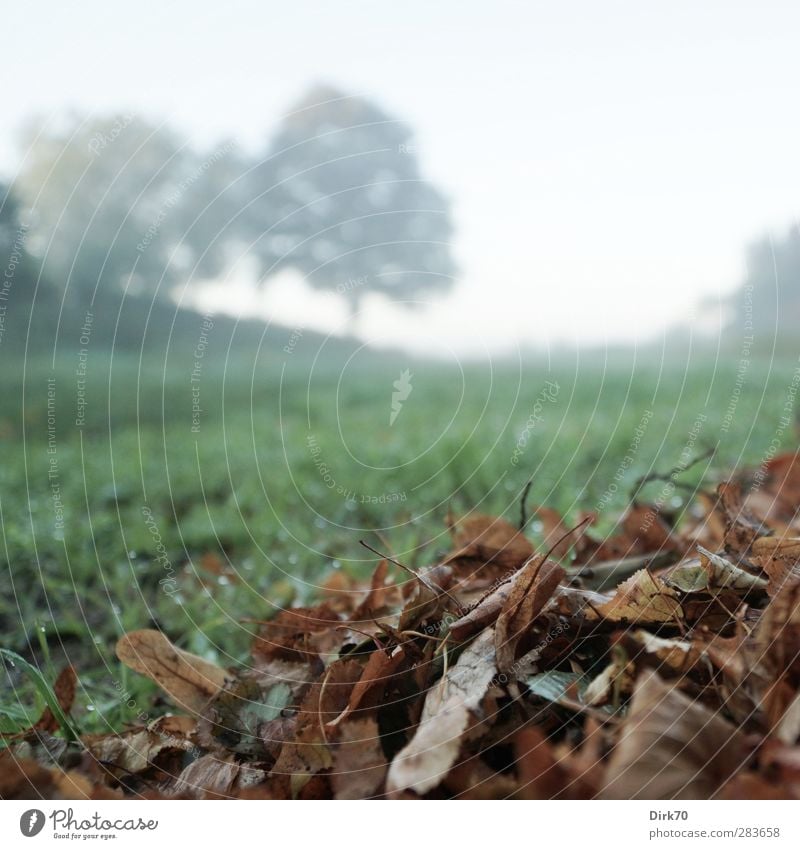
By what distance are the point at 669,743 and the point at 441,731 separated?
0.47 ft

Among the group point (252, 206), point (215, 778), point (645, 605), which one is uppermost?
point (252, 206)

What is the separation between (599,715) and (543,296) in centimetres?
60

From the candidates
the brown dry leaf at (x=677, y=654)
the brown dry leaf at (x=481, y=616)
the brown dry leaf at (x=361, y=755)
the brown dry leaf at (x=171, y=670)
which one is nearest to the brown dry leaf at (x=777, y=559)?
the brown dry leaf at (x=677, y=654)

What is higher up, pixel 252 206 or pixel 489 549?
pixel 252 206

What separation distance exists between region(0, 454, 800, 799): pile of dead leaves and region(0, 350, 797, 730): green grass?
0.69 ft

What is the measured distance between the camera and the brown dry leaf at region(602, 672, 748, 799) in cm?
45

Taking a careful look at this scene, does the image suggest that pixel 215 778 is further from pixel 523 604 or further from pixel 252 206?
pixel 252 206

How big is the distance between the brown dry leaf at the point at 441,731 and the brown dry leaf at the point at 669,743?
10 centimetres

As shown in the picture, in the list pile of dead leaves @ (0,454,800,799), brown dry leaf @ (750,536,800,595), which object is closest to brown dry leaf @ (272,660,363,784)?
pile of dead leaves @ (0,454,800,799)

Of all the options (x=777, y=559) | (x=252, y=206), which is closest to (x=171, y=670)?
(x=777, y=559)

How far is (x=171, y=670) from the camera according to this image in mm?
694

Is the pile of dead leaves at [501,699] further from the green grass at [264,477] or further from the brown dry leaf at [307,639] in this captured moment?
the green grass at [264,477]

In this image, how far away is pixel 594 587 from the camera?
0.71 metres

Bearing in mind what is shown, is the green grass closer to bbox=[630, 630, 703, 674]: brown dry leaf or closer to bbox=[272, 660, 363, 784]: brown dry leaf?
bbox=[272, 660, 363, 784]: brown dry leaf
